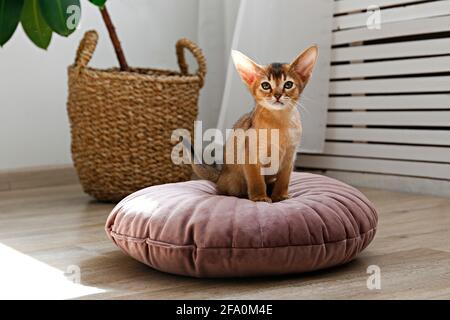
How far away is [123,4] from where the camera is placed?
2.67 m

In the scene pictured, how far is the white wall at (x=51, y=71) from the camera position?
8.04 feet

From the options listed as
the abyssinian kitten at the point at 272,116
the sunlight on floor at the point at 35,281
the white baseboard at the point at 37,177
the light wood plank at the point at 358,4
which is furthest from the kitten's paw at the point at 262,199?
the white baseboard at the point at 37,177

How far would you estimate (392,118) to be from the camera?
7.82ft

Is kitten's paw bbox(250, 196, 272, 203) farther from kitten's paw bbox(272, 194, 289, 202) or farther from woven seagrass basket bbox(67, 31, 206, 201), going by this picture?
woven seagrass basket bbox(67, 31, 206, 201)

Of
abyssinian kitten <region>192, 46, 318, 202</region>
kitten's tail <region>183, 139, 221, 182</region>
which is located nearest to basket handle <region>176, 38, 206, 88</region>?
kitten's tail <region>183, 139, 221, 182</region>

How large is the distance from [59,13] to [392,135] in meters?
1.15

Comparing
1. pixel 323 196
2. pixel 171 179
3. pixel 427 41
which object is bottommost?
pixel 171 179

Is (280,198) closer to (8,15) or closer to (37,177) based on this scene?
(8,15)

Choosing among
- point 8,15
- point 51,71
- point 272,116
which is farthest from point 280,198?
point 51,71

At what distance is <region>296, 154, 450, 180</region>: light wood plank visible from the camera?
2268 mm

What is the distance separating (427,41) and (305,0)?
440 mm

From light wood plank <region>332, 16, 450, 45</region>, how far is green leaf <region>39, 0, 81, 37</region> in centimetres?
101
